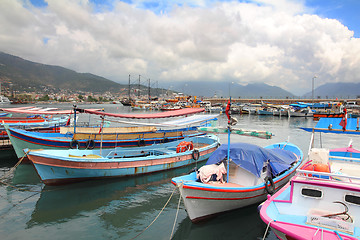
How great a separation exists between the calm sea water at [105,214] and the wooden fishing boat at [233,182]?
0.62 m

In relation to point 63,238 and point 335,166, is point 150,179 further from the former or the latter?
point 335,166

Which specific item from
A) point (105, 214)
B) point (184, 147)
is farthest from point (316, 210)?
point (184, 147)

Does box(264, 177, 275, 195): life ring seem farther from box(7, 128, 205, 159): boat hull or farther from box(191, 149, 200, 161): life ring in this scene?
box(7, 128, 205, 159): boat hull

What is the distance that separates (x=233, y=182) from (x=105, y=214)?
5.58 meters

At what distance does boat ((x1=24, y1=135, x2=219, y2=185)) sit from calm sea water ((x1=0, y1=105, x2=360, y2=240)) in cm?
52

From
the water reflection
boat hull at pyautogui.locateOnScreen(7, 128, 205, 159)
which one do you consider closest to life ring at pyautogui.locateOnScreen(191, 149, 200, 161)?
the water reflection

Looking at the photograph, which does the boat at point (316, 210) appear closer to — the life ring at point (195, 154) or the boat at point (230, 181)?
the boat at point (230, 181)

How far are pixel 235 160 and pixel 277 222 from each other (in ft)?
11.9

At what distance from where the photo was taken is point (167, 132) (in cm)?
2067

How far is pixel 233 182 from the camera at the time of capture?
9.83 meters

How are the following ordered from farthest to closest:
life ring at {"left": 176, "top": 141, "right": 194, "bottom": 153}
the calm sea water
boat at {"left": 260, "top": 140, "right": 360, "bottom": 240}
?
life ring at {"left": 176, "top": 141, "right": 194, "bottom": 153}
the calm sea water
boat at {"left": 260, "top": 140, "right": 360, "bottom": 240}

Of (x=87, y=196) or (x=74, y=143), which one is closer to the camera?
(x=87, y=196)

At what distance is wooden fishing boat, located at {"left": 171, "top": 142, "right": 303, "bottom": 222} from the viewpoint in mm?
8312

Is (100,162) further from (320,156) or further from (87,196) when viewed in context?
(320,156)
